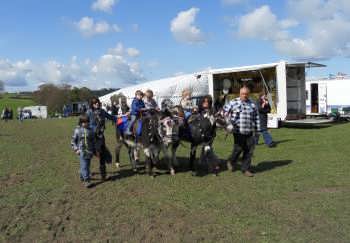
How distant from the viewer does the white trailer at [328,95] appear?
87.4ft

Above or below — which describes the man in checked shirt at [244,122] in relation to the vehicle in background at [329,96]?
below

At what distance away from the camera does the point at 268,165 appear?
424 inches

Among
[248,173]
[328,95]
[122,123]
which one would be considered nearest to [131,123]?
[122,123]

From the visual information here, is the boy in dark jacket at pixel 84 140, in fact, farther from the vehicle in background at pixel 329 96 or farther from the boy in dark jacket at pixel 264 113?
the vehicle in background at pixel 329 96

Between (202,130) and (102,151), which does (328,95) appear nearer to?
(202,130)

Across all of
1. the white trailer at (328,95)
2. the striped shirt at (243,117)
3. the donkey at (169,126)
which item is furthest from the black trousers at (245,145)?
the white trailer at (328,95)

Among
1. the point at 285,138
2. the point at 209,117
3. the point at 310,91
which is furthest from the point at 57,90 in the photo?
the point at 209,117

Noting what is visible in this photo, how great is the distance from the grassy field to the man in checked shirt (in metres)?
0.65

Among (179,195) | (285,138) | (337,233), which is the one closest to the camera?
(337,233)

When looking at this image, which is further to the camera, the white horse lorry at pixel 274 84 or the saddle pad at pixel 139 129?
the white horse lorry at pixel 274 84

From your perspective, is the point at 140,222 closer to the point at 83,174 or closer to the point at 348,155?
the point at 83,174

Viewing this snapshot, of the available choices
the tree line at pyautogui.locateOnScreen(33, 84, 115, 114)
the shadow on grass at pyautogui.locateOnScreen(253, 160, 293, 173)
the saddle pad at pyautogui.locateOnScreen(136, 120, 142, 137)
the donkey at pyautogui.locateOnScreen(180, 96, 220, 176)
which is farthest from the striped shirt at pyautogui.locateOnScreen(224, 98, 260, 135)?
the tree line at pyautogui.locateOnScreen(33, 84, 115, 114)

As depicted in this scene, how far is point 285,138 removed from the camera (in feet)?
54.8

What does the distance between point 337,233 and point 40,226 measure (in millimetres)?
4403
